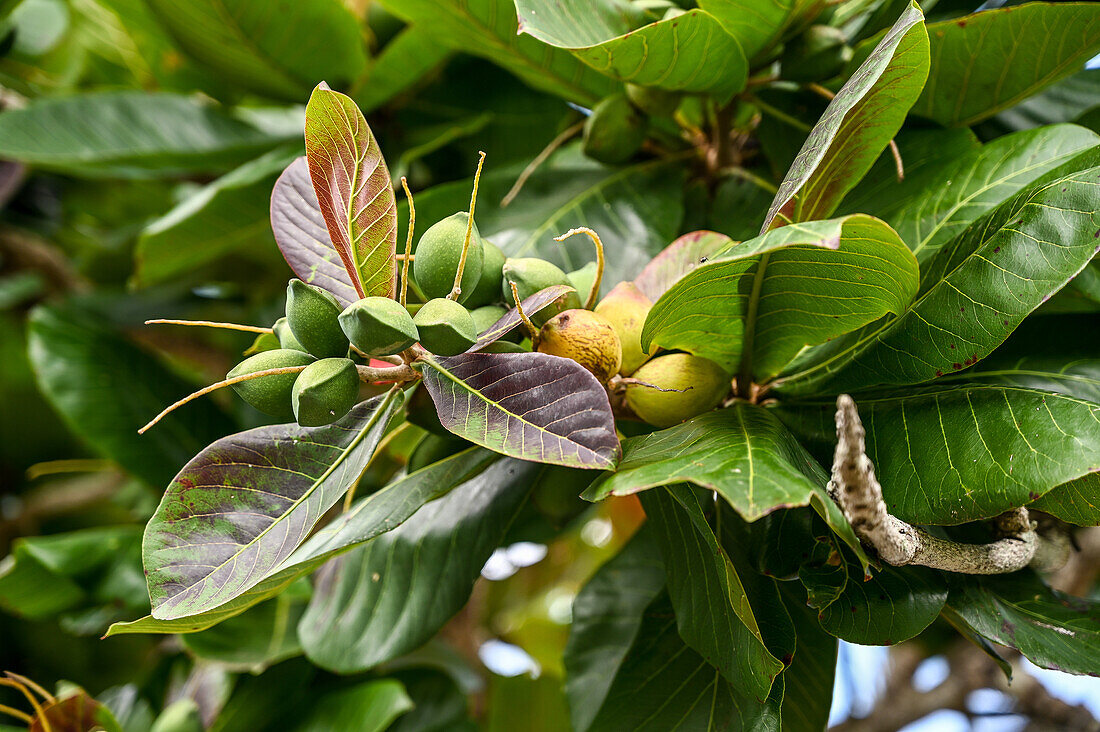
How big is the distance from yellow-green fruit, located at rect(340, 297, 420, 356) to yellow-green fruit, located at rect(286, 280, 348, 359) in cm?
3

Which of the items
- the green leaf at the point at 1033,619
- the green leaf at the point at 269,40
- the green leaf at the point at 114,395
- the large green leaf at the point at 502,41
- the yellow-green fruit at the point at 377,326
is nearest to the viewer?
the yellow-green fruit at the point at 377,326

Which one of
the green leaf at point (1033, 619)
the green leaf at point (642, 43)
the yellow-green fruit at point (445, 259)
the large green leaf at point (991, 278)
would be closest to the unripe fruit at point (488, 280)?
the yellow-green fruit at point (445, 259)

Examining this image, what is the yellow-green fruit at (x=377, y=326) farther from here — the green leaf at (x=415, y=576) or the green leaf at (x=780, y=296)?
the green leaf at (x=415, y=576)

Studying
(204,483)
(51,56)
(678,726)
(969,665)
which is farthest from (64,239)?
(969,665)

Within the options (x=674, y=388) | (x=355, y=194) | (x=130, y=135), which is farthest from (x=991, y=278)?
(x=130, y=135)

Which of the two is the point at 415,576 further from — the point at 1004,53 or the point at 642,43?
the point at 1004,53

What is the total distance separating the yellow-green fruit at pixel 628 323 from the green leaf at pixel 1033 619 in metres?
0.30

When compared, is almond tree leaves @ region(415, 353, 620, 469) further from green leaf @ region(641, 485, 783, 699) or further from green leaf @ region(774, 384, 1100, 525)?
green leaf @ region(774, 384, 1100, 525)

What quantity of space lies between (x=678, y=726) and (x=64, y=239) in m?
1.89

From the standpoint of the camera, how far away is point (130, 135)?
1.16 metres

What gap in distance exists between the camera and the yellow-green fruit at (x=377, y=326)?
1.57 ft

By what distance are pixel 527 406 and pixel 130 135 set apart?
3.08ft

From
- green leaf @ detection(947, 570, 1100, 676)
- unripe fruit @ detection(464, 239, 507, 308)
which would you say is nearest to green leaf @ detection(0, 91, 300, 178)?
unripe fruit @ detection(464, 239, 507, 308)

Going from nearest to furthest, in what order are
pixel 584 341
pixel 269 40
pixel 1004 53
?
pixel 584 341 < pixel 1004 53 < pixel 269 40
